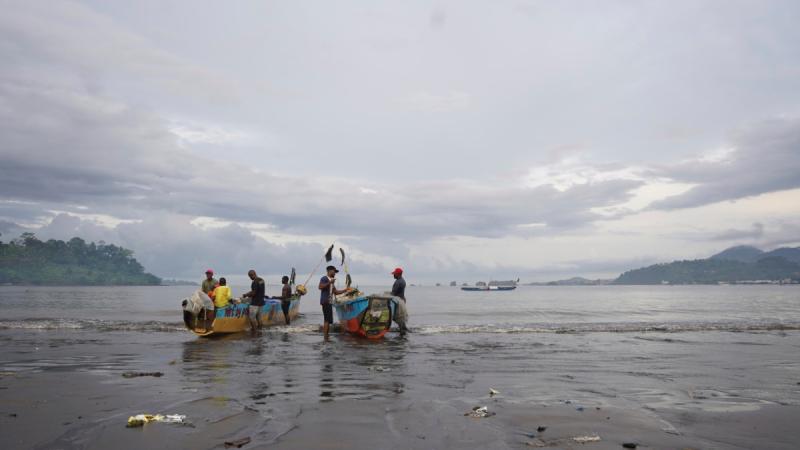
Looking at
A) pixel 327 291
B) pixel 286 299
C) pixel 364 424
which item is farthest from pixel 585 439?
pixel 286 299

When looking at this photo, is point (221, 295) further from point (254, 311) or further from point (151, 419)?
point (151, 419)

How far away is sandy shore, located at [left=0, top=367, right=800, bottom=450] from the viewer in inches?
237

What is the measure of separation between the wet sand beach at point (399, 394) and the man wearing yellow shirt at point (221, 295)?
7.74ft

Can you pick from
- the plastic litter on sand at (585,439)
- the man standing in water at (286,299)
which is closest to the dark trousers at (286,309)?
the man standing in water at (286,299)

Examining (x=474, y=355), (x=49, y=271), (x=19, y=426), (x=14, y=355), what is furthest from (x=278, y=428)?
(x=49, y=271)

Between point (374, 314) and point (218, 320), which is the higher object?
point (374, 314)

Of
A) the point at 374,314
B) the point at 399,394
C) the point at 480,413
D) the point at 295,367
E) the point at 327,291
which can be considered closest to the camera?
the point at 480,413

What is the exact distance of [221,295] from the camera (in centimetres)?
1995

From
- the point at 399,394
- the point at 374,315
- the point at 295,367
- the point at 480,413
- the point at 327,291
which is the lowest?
the point at 295,367

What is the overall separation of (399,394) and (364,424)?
2232mm

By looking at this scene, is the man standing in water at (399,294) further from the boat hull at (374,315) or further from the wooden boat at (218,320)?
the wooden boat at (218,320)

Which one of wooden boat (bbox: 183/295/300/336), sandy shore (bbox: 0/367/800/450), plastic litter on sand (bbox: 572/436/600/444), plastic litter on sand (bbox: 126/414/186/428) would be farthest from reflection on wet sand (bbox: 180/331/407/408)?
plastic litter on sand (bbox: 572/436/600/444)

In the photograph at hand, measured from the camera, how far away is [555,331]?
24219mm

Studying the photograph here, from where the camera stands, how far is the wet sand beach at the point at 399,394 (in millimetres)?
6277
